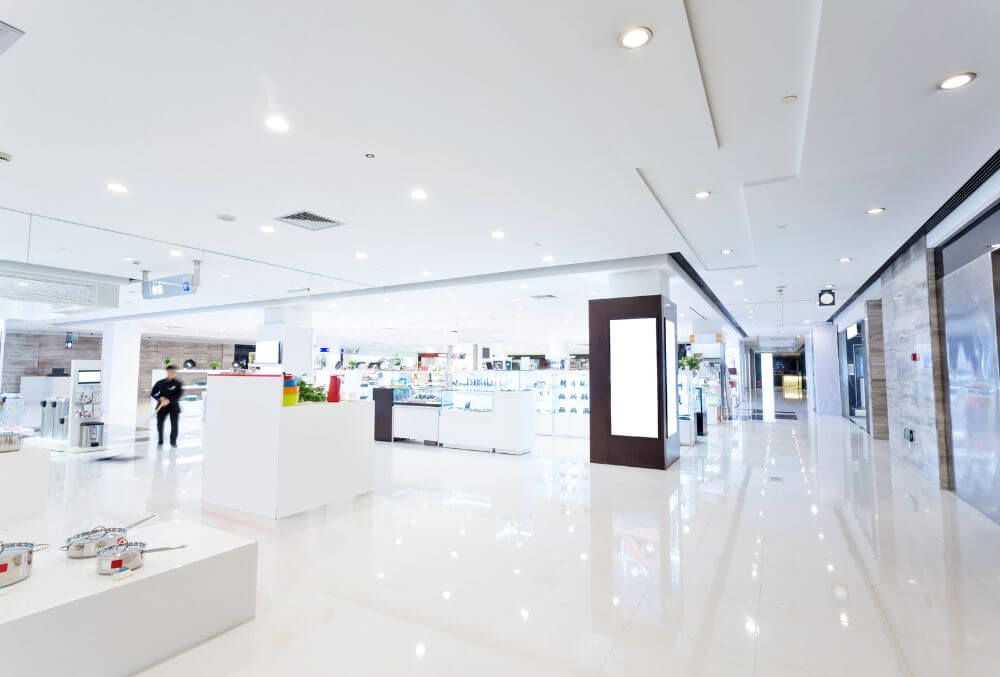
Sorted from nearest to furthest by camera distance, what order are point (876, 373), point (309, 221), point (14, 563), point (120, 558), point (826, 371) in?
point (14, 563), point (120, 558), point (309, 221), point (876, 373), point (826, 371)

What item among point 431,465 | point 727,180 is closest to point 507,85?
point 727,180

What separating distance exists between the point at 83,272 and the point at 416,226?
249 inches

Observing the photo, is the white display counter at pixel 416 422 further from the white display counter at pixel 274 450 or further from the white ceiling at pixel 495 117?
the white ceiling at pixel 495 117

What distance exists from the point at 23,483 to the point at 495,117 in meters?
4.35

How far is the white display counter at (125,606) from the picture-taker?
6.39ft

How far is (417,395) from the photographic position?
974cm

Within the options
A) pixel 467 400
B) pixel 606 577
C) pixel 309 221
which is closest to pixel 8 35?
pixel 309 221

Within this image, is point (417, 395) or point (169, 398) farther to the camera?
point (417, 395)

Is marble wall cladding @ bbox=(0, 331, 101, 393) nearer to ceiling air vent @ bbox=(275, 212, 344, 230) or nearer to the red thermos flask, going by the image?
ceiling air vent @ bbox=(275, 212, 344, 230)

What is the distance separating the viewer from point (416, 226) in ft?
18.9

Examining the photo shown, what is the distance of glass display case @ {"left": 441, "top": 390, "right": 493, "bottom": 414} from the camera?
343 inches

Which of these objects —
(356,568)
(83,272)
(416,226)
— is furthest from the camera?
(83,272)

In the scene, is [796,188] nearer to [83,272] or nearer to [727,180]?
[727,180]

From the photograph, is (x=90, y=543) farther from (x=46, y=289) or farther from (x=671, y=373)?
(x=671, y=373)
